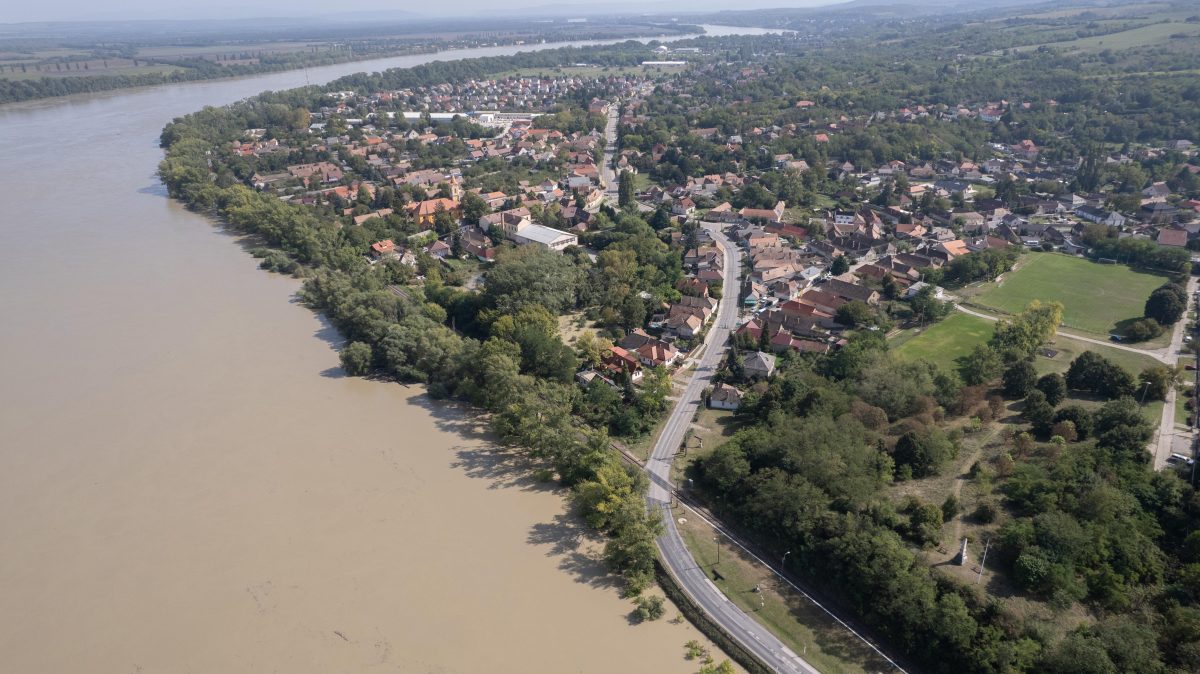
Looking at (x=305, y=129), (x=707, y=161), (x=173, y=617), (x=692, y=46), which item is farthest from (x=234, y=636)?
(x=692, y=46)

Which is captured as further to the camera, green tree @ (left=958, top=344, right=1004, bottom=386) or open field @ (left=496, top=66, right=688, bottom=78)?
open field @ (left=496, top=66, right=688, bottom=78)

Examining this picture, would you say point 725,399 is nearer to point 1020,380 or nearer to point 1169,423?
point 1020,380

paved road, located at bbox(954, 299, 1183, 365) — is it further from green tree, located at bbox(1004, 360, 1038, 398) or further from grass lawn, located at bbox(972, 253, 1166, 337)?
green tree, located at bbox(1004, 360, 1038, 398)

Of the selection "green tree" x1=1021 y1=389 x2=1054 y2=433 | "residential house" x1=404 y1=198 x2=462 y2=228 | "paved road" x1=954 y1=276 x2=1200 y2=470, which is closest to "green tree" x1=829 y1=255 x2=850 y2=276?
"paved road" x1=954 y1=276 x2=1200 y2=470


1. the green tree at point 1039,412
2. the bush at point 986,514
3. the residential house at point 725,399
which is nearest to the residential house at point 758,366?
the residential house at point 725,399

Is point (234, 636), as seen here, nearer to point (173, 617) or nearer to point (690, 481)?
point (173, 617)

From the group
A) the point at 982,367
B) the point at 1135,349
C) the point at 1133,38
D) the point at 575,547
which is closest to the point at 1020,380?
the point at 982,367
